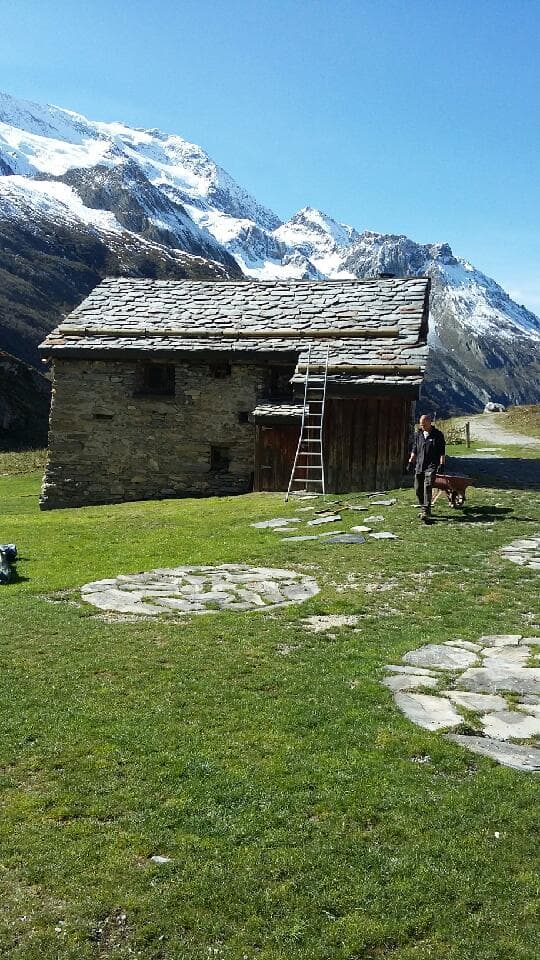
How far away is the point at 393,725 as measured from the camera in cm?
620

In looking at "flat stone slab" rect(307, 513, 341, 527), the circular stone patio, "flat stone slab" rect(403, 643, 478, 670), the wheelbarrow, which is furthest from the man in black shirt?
"flat stone slab" rect(403, 643, 478, 670)

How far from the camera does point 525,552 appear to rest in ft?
40.9

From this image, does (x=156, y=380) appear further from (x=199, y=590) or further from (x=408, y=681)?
(x=408, y=681)

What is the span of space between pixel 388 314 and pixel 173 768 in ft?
64.0

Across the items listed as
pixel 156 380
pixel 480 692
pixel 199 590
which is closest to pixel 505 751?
pixel 480 692

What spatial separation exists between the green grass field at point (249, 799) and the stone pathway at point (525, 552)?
224cm

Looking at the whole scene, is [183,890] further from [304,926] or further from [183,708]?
[183,708]

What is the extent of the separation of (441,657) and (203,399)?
15741 millimetres

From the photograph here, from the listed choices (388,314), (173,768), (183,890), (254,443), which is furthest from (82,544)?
(388,314)

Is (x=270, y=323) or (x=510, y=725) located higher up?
(x=270, y=323)

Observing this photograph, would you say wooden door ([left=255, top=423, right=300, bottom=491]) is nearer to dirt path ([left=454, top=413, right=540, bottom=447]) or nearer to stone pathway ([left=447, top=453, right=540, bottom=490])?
stone pathway ([left=447, top=453, right=540, bottom=490])

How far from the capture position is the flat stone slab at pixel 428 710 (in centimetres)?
623

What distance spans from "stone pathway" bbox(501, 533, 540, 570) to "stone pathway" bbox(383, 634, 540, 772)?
366 cm

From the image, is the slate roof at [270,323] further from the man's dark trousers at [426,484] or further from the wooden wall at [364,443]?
the man's dark trousers at [426,484]
